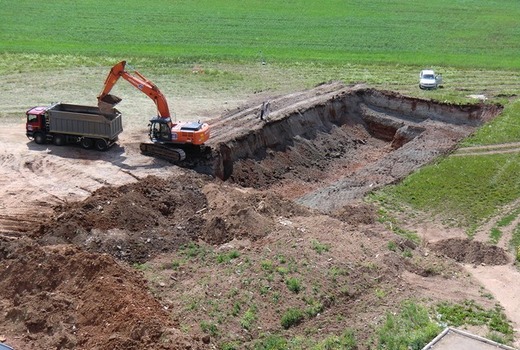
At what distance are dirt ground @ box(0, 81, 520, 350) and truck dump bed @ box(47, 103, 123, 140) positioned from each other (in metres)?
1.07

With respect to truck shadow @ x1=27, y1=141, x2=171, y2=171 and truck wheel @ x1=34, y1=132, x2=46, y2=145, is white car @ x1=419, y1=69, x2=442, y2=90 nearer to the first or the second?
truck shadow @ x1=27, y1=141, x2=171, y2=171

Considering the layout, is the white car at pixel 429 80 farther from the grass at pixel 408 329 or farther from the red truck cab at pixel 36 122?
the grass at pixel 408 329

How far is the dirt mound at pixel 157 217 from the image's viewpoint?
3050 centimetres

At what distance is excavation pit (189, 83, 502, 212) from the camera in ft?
136

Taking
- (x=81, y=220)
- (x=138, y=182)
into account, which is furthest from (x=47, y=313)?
(x=138, y=182)

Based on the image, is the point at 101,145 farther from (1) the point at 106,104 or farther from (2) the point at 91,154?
(1) the point at 106,104

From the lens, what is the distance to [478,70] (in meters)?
64.7

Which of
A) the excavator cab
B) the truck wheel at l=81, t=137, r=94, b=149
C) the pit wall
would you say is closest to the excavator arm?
the excavator cab

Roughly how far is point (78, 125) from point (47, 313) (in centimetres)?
1752

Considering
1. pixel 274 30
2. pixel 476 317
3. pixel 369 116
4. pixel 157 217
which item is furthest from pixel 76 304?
A: pixel 274 30

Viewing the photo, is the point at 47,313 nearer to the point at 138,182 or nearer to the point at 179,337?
the point at 179,337

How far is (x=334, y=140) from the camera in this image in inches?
1913

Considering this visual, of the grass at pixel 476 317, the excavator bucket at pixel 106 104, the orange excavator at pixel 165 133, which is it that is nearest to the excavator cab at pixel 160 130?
the orange excavator at pixel 165 133

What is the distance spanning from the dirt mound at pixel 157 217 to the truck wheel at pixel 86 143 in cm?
621
